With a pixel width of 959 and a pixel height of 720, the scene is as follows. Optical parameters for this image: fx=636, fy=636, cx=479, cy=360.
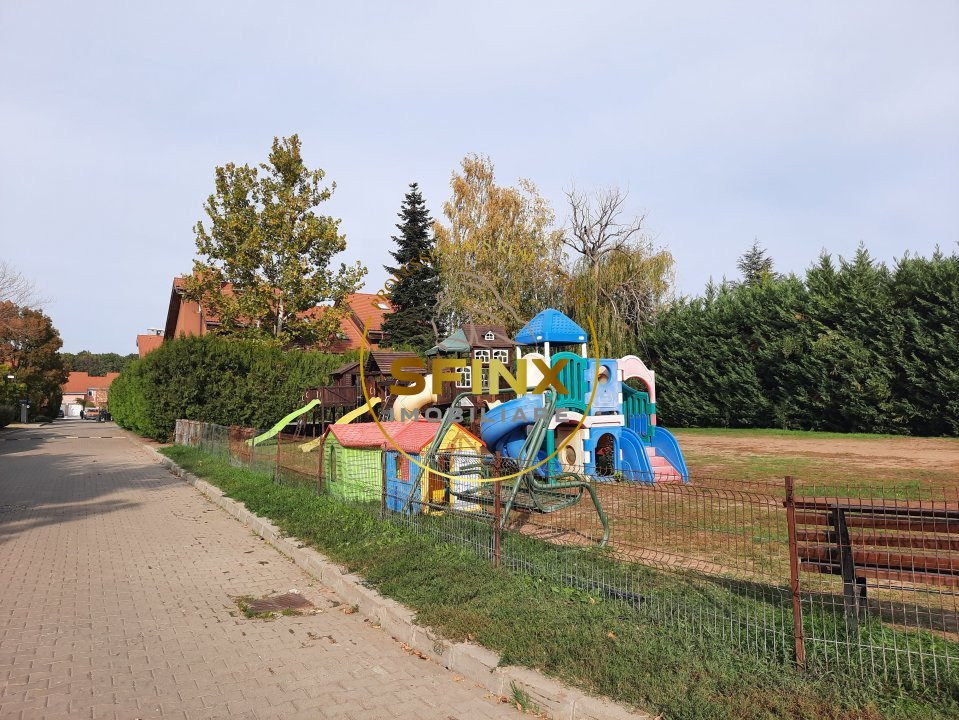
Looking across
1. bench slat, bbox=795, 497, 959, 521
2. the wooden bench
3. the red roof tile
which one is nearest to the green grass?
the wooden bench

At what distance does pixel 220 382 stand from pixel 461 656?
996 inches

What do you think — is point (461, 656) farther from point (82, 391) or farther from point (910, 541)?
point (82, 391)

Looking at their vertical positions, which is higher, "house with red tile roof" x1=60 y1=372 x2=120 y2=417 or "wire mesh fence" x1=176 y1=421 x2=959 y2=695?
"house with red tile roof" x1=60 y1=372 x2=120 y2=417

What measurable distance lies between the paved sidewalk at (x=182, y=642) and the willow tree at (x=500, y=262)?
24.2m

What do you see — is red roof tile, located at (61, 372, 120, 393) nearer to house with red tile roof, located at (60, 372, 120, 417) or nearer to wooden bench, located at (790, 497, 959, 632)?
house with red tile roof, located at (60, 372, 120, 417)

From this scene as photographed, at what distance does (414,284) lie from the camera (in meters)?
38.1

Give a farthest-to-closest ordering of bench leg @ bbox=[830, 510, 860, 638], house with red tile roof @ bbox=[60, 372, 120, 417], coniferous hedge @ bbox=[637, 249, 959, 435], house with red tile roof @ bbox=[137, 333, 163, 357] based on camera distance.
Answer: house with red tile roof @ bbox=[60, 372, 120, 417] < house with red tile roof @ bbox=[137, 333, 163, 357] < coniferous hedge @ bbox=[637, 249, 959, 435] < bench leg @ bbox=[830, 510, 860, 638]

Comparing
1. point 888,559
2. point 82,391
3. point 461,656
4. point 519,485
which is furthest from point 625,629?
point 82,391

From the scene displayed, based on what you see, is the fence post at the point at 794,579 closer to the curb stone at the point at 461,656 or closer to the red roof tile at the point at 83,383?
the curb stone at the point at 461,656

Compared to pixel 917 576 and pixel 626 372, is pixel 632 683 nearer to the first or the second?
pixel 917 576

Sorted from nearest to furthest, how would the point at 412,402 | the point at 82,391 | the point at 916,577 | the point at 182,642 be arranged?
the point at 916,577
the point at 182,642
the point at 412,402
the point at 82,391

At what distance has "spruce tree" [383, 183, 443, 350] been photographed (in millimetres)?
37000

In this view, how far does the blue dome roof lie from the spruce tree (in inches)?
833

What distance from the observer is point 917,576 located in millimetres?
4090
